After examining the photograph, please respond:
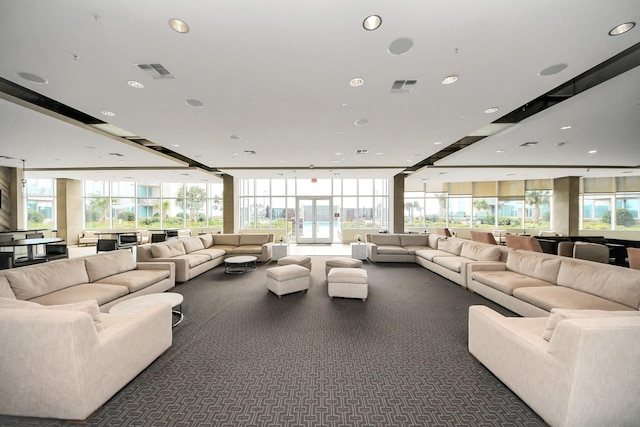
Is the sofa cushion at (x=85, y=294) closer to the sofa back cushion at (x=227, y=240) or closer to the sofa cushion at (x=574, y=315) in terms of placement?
the sofa back cushion at (x=227, y=240)

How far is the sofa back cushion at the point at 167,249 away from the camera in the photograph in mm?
5520

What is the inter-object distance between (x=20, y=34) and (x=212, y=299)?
3785 millimetres

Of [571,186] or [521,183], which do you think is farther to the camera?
[521,183]

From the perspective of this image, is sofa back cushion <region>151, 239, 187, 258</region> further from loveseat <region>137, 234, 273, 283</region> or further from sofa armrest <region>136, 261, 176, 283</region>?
sofa armrest <region>136, 261, 176, 283</region>

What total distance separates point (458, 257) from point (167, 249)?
22.3ft

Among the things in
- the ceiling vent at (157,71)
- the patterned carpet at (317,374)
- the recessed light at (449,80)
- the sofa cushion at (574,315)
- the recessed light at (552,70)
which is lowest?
the patterned carpet at (317,374)

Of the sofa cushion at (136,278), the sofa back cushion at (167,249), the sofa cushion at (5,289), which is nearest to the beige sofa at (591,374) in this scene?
the sofa cushion at (136,278)

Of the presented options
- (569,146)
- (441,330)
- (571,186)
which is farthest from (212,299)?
(571,186)

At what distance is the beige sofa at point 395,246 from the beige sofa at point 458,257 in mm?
353

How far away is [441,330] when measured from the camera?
3.15 meters

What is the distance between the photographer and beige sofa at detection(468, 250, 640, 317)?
2.85m

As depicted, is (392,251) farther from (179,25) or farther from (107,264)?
(179,25)

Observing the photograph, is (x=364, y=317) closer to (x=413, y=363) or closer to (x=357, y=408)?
(x=413, y=363)

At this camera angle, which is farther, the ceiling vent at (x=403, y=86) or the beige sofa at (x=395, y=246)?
the beige sofa at (x=395, y=246)
